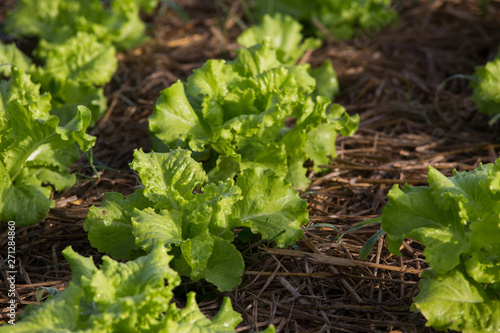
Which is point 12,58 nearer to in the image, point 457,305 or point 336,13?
point 336,13

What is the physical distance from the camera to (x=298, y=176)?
112 inches

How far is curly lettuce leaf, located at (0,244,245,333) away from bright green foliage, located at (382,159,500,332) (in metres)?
0.77

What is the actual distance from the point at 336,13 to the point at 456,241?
115 inches

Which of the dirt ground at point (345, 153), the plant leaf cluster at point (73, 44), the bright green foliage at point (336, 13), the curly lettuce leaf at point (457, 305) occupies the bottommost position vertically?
the dirt ground at point (345, 153)

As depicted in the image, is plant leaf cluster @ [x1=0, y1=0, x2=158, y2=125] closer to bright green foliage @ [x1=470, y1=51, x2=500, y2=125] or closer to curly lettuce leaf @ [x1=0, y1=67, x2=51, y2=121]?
curly lettuce leaf @ [x1=0, y1=67, x2=51, y2=121]

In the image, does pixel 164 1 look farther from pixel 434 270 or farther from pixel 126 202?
pixel 434 270

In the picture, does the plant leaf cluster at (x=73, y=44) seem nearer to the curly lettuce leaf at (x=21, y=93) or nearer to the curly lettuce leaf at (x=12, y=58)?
the curly lettuce leaf at (x=12, y=58)

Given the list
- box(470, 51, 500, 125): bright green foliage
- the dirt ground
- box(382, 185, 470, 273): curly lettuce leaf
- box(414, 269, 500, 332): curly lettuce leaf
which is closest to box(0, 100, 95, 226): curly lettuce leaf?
the dirt ground

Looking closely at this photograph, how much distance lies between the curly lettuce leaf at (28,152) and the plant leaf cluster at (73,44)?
632mm

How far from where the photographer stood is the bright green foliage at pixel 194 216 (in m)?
2.15

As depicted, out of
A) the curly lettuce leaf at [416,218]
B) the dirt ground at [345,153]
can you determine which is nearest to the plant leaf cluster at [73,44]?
the dirt ground at [345,153]

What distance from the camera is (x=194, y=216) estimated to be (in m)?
2.20

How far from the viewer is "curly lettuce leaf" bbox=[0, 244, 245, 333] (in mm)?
1677

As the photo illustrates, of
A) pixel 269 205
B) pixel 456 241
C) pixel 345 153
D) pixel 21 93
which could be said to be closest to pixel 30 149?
pixel 21 93
